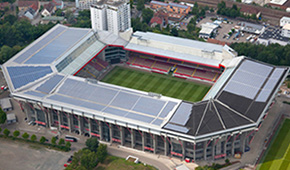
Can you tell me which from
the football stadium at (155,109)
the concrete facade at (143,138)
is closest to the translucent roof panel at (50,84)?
the football stadium at (155,109)

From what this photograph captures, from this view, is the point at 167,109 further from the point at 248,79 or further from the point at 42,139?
the point at 42,139

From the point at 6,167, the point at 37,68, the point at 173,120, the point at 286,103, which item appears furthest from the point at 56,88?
the point at 286,103

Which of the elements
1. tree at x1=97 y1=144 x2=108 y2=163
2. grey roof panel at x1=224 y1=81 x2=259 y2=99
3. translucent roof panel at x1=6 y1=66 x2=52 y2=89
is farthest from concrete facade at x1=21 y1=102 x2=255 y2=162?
grey roof panel at x1=224 y1=81 x2=259 y2=99

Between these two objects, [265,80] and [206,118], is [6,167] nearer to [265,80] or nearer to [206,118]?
[206,118]

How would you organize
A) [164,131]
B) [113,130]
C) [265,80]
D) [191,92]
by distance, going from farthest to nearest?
[191,92]
[265,80]
[113,130]
[164,131]

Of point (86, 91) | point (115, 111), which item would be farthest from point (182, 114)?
point (86, 91)
